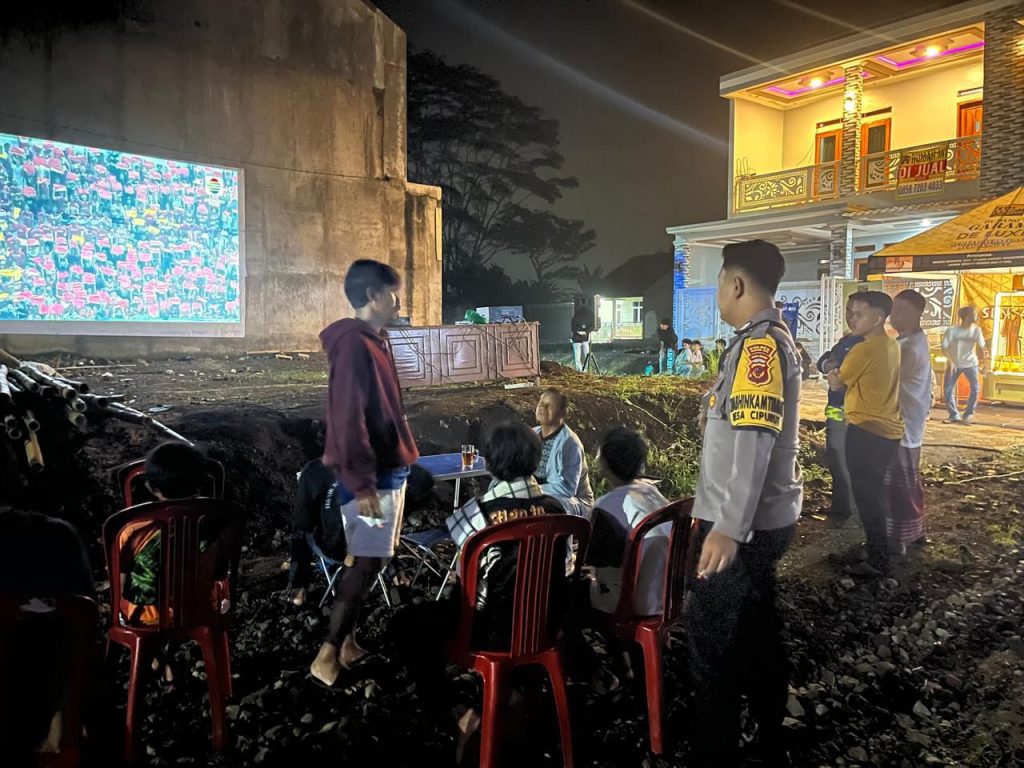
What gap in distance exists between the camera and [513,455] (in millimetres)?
2588

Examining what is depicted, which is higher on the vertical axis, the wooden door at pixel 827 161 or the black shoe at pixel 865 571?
the wooden door at pixel 827 161

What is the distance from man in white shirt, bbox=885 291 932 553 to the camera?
15.0ft

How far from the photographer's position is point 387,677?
120 inches

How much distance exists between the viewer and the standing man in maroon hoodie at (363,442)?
2.74 meters

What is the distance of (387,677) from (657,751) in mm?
1171

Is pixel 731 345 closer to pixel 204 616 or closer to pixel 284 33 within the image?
pixel 204 616

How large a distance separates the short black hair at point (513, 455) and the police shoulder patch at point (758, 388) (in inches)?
30.3

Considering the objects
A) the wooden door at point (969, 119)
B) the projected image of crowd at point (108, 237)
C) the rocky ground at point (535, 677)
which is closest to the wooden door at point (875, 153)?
the wooden door at point (969, 119)

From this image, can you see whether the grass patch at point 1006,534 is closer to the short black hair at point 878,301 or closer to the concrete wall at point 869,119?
the short black hair at point 878,301

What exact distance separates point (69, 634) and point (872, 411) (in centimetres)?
433

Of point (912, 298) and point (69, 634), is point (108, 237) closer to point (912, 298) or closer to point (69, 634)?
point (69, 634)

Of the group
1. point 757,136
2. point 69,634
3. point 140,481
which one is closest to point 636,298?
point 757,136

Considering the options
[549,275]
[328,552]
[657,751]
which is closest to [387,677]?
[328,552]

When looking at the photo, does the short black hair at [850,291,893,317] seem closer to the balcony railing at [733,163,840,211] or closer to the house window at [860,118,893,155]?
the balcony railing at [733,163,840,211]
